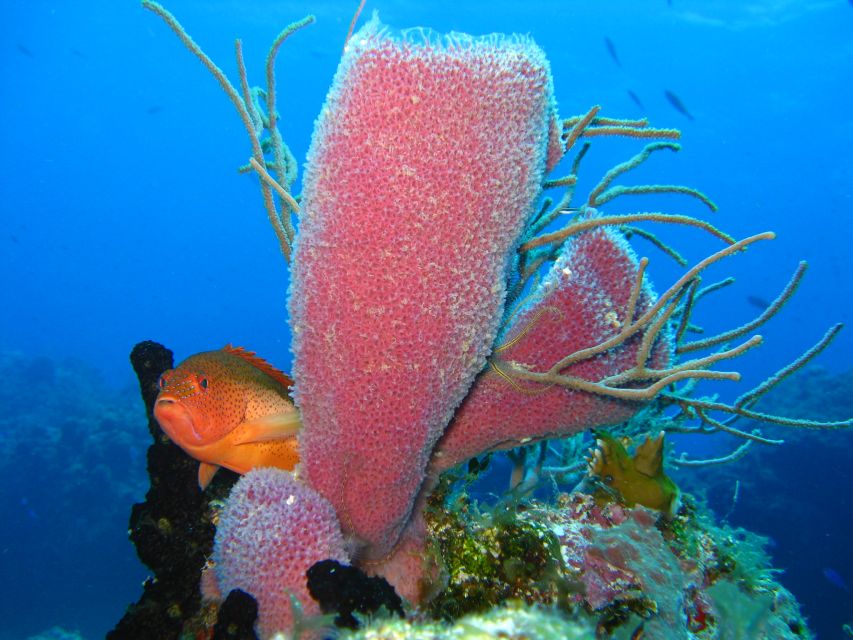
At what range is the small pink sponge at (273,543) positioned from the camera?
1.84 metres

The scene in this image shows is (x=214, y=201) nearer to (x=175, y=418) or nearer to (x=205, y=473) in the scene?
(x=205, y=473)

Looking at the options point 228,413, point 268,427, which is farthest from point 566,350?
point 228,413

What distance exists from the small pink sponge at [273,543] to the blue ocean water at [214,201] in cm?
1678

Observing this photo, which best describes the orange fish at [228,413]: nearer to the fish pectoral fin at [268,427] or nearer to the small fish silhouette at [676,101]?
the fish pectoral fin at [268,427]

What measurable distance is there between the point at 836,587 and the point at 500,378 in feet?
54.6

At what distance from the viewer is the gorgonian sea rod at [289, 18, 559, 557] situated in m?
1.67

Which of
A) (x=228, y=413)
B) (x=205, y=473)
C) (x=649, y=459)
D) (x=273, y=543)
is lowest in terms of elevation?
(x=649, y=459)

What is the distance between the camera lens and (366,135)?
1.69 meters

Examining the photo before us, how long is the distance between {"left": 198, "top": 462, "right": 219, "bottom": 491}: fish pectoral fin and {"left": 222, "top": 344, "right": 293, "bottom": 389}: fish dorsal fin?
0.50 m

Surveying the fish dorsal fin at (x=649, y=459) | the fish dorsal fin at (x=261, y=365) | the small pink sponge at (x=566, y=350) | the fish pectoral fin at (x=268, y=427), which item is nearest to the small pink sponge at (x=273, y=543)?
the fish pectoral fin at (x=268, y=427)

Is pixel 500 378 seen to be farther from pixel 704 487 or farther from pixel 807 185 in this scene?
pixel 807 185

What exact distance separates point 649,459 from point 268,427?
2023 mm

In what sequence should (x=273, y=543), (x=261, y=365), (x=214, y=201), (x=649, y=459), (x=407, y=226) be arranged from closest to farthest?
(x=407, y=226) → (x=273, y=543) → (x=261, y=365) → (x=649, y=459) → (x=214, y=201)

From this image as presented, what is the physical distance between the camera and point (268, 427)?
2191mm
